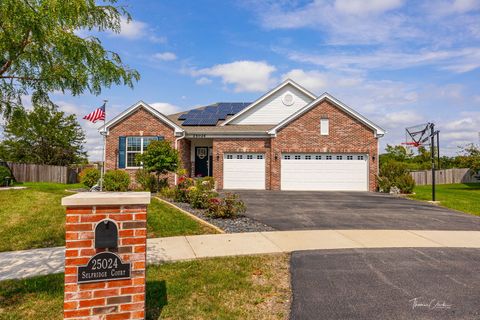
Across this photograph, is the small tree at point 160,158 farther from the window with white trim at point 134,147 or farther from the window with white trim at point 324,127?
the window with white trim at point 324,127

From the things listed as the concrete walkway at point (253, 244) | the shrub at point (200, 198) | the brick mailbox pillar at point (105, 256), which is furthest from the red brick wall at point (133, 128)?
the brick mailbox pillar at point (105, 256)

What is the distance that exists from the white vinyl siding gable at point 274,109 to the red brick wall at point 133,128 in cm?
615

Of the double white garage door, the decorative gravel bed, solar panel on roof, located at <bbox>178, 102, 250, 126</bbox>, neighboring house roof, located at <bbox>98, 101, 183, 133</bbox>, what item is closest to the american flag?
neighboring house roof, located at <bbox>98, 101, 183, 133</bbox>

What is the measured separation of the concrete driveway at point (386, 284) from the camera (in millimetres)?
4062

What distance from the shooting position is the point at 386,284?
492 centimetres

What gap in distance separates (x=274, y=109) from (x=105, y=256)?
21092 mm

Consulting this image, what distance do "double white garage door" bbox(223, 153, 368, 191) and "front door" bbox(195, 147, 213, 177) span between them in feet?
8.51

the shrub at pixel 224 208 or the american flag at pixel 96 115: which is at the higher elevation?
the american flag at pixel 96 115

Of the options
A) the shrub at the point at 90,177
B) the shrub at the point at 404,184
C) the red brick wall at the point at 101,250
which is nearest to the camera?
the red brick wall at the point at 101,250

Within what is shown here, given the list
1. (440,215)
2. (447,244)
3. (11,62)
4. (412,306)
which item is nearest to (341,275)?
(412,306)

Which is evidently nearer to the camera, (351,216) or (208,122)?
(351,216)

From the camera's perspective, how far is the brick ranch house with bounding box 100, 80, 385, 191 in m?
19.9

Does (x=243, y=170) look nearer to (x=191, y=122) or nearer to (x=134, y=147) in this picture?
(x=191, y=122)

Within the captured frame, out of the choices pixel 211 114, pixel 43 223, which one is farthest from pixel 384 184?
pixel 43 223
